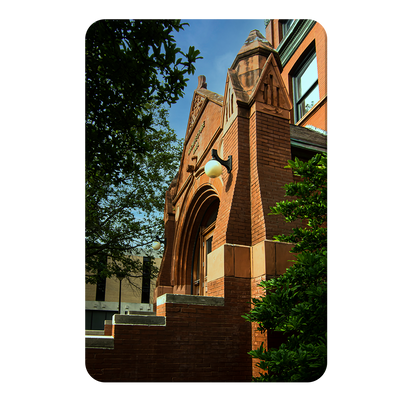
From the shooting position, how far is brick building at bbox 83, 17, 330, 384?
463cm

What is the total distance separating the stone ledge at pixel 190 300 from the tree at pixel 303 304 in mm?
1111

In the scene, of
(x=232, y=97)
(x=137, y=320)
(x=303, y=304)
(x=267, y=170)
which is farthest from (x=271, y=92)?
(x=137, y=320)

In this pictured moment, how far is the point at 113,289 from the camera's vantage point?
2484cm

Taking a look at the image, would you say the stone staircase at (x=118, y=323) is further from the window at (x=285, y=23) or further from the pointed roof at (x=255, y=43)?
the window at (x=285, y=23)

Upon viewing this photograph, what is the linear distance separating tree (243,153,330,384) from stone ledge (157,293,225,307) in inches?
43.7

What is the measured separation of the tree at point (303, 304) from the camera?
11.2 feet

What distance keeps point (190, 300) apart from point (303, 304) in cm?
186

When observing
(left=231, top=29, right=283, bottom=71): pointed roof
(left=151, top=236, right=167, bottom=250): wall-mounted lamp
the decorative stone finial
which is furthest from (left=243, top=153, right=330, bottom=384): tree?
(left=151, top=236, right=167, bottom=250): wall-mounted lamp

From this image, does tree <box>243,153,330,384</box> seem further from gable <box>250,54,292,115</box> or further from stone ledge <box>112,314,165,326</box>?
gable <box>250,54,292,115</box>

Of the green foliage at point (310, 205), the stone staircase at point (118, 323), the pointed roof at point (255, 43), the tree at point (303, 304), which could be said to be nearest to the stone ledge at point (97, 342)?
the stone staircase at point (118, 323)

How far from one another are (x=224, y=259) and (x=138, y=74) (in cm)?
298

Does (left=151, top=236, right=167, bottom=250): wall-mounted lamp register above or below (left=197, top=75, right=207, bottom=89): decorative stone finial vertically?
below

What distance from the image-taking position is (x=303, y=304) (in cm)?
371

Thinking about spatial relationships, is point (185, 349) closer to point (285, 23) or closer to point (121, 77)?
point (121, 77)
